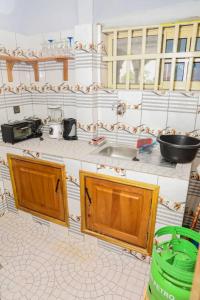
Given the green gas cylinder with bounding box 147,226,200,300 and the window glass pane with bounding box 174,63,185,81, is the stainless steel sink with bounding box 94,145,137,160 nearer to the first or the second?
the window glass pane with bounding box 174,63,185,81

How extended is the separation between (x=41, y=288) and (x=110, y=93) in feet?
5.81

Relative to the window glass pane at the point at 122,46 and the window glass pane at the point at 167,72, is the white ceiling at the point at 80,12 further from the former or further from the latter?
the window glass pane at the point at 167,72

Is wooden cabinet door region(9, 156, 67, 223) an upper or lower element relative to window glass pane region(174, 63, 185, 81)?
lower

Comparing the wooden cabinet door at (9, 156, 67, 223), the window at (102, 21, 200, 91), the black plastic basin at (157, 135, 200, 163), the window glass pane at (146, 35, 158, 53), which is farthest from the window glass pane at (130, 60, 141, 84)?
the wooden cabinet door at (9, 156, 67, 223)

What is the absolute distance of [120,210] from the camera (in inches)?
63.1

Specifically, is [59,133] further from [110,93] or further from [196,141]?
[196,141]

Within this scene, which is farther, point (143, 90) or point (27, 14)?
point (27, 14)

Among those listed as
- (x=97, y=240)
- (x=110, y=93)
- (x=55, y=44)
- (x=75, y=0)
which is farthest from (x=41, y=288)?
(x=75, y=0)

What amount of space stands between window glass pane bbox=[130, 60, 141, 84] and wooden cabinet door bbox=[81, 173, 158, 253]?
1030mm

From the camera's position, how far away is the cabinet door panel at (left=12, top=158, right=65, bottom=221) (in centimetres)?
184

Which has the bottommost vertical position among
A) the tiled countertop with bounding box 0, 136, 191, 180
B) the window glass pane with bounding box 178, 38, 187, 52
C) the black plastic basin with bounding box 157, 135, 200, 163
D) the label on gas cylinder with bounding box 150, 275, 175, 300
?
the label on gas cylinder with bounding box 150, 275, 175, 300

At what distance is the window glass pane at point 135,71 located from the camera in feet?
6.31

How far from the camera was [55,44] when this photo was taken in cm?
212

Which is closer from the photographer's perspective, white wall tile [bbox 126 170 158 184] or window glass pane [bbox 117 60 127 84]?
white wall tile [bbox 126 170 158 184]
